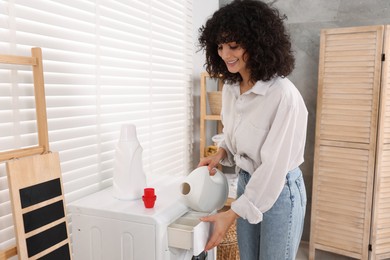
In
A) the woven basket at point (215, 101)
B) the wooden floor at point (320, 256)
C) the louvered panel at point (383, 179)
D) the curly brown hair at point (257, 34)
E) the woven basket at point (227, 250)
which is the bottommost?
the wooden floor at point (320, 256)

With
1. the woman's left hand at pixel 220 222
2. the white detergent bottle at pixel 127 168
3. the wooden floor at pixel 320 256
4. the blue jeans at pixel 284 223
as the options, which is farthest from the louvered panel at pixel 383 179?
the white detergent bottle at pixel 127 168

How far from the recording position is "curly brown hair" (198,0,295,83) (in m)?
1.18

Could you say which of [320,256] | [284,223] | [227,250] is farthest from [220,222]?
[320,256]

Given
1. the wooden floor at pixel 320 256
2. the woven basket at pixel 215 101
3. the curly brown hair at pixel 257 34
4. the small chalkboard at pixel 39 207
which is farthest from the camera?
the wooden floor at pixel 320 256

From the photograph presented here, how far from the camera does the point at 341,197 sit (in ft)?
8.07

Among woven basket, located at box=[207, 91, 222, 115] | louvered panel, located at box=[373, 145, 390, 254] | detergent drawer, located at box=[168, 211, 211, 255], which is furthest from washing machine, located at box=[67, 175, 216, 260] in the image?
louvered panel, located at box=[373, 145, 390, 254]

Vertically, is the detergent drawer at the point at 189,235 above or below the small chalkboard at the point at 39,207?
below

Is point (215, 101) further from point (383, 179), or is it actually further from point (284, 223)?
point (284, 223)

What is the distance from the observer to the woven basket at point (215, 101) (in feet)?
8.51

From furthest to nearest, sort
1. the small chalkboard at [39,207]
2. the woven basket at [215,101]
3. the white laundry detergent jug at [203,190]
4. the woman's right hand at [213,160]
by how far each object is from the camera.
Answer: the woven basket at [215,101]
the woman's right hand at [213,160]
the white laundry detergent jug at [203,190]
the small chalkboard at [39,207]

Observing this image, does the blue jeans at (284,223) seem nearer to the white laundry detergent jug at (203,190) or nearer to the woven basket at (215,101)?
the white laundry detergent jug at (203,190)

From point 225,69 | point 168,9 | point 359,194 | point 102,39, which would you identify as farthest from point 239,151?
point 359,194

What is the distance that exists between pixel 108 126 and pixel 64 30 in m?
0.49

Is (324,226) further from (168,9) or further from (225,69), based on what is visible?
(168,9)
